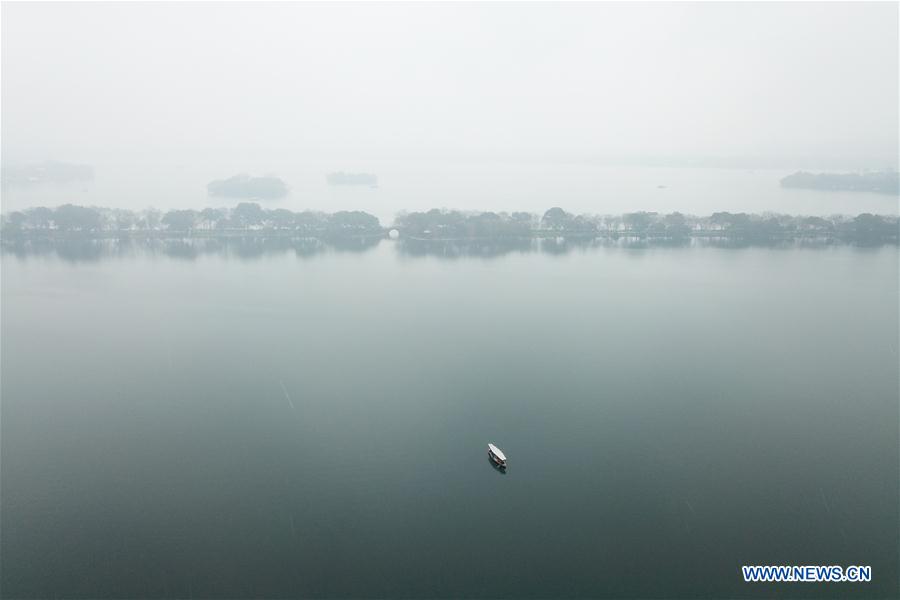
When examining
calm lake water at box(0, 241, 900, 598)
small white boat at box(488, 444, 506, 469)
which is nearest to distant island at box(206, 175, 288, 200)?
calm lake water at box(0, 241, 900, 598)

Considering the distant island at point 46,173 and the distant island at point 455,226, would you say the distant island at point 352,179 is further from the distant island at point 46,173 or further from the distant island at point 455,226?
the distant island at point 455,226

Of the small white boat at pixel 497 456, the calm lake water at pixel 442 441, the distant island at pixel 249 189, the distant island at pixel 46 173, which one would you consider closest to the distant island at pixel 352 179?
the distant island at pixel 249 189

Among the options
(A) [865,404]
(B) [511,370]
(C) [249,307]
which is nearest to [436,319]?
(B) [511,370]

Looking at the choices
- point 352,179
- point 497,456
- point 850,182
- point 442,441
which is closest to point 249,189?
point 352,179

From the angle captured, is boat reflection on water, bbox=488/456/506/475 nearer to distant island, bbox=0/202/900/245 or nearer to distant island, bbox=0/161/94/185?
distant island, bbox=0/202/900/245

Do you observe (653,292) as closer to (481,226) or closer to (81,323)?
(481,226)
